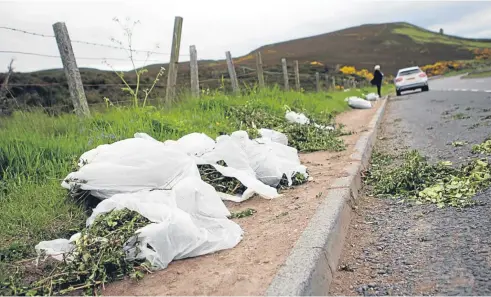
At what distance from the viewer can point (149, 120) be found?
5.62 meters

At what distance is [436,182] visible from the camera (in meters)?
3.76

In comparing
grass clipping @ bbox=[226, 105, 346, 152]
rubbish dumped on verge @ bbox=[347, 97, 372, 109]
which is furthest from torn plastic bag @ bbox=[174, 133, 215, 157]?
rubbish dumped on verge @ bbox=[347, 97, 372, 109]

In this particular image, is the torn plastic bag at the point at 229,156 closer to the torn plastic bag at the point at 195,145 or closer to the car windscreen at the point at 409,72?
the torn plastic bag at the point at 195,145

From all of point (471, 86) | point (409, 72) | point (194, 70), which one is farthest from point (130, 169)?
point (409, 72)

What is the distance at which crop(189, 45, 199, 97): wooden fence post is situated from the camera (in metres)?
8.35

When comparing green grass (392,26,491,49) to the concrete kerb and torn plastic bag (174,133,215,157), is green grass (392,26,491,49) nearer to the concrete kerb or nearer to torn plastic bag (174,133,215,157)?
torn plastic bag (174,133,215,157)

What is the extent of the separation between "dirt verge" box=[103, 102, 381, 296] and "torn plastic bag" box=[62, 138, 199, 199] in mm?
578

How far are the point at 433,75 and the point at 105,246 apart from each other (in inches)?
2232

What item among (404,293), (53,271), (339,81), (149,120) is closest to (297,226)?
(404,293)

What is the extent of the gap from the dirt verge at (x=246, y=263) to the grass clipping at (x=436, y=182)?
72 centimetres

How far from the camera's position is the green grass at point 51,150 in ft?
9.86

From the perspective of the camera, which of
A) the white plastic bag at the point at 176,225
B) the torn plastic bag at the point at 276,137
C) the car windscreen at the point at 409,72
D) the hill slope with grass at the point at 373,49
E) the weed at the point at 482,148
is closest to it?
the white plastic bag at the point at 176,225

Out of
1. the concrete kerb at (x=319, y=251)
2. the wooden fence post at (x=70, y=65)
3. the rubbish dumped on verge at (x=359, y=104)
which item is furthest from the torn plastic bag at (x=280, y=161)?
the rubbish dumped on verge at (x=359, y=104)

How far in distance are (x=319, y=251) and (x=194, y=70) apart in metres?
6.64
